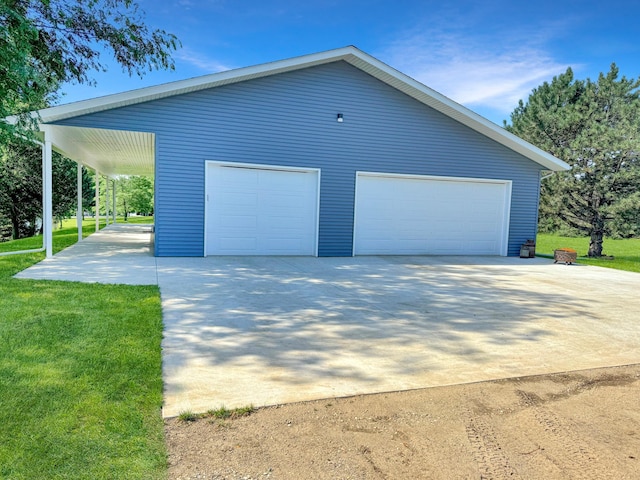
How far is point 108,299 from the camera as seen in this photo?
4688 mm

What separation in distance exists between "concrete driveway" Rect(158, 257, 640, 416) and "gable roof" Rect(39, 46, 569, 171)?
11.2 feet

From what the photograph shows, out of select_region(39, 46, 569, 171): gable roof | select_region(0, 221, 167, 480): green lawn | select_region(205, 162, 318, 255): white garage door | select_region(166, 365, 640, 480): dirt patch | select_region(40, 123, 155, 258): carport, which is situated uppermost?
select_region(39, 46, 569, 171): gable roof

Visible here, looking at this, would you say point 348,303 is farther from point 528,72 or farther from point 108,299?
point 528,72

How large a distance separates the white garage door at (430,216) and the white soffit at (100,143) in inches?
208

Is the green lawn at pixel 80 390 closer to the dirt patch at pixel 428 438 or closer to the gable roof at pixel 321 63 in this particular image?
the dirt patch at pixel 428 438

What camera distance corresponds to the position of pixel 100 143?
9742 millimetres

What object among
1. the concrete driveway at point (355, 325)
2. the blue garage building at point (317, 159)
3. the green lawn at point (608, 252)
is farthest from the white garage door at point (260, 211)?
the green lawn at point (608, 252)

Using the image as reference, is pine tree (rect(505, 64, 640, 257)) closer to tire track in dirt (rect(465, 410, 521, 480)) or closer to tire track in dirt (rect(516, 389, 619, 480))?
tire track in dirt (rect(516, 389, 619, 480))

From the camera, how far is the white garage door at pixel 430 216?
10.3 m

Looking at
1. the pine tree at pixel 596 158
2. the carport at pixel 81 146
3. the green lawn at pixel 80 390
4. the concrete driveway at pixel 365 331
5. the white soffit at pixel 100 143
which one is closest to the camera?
the green lawn at pixel 80 390

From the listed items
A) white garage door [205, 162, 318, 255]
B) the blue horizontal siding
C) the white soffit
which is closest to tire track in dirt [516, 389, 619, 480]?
white garage door [205, 162, 318, 255]

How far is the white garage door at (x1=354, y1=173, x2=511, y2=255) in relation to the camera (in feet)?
33.8

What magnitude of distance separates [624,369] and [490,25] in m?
10.7

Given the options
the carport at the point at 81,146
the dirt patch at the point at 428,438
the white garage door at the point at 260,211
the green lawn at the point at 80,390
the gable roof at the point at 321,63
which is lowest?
the dirt patch at the point at 428,438
